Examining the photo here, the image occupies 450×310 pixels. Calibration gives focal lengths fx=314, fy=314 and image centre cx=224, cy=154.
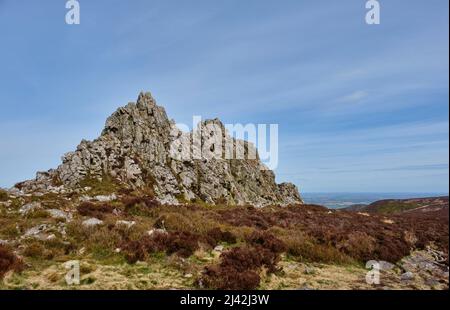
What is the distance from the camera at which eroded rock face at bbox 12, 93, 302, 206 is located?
42125mm

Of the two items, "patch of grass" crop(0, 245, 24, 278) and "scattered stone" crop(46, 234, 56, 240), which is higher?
"scattered stone" crop(46, 234, 56, 240)

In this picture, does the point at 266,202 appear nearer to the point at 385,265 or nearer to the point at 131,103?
the point at 131,103

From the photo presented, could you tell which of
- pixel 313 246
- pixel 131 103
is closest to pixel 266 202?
pixel 131 103

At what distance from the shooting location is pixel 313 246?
54.6ft

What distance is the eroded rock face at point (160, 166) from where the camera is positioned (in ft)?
138

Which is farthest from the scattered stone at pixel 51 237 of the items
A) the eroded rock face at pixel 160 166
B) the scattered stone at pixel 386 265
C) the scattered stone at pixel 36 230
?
the eroded rock face at pixel 160 166

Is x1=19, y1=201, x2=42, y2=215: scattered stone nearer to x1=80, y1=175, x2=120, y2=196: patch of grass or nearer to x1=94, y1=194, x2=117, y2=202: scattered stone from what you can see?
x1=94, y1=194, x2=117, y2=202: scattered stone

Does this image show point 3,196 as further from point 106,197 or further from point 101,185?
point 101,185

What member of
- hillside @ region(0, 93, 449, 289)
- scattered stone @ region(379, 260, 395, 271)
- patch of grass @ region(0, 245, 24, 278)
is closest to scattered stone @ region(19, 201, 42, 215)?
hillside @ region(0, 93, 449, 289)

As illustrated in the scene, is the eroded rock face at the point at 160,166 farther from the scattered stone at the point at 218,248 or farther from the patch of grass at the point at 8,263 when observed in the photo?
the scattered stone at the point at 218,248

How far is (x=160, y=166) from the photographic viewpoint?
51.7 metres

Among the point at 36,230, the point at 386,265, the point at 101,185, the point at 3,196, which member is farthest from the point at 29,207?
the point at 386,265

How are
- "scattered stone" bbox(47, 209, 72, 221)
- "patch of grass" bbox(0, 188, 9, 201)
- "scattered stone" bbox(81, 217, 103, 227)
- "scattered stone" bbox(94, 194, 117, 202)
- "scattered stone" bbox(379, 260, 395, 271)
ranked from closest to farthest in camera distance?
"scattered stone" bbox(379, 260, 395, 271) < "scattered stone" bbox(81, 217, 103, 227) < "scattered stone" bbox(47, 209, 72, 221) < "patch of grass" bbox(0, 188, 9, 201) < "scattered stone" bbox(94, 194, 117, 202)

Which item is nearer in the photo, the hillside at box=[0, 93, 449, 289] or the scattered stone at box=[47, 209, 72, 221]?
the hillside at box=[0, 93, 449, 289]
